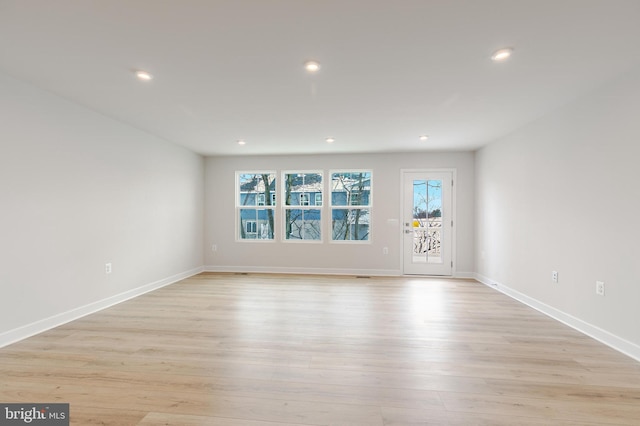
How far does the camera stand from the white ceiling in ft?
5.56

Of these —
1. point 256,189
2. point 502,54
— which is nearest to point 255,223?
point 256,189

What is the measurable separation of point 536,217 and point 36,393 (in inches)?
197

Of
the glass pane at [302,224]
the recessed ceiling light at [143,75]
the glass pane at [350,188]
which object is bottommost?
the glass pane at [302,224]

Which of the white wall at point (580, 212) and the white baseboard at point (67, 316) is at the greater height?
the white wall at point (580, 212)

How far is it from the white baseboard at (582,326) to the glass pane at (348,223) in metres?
2.55

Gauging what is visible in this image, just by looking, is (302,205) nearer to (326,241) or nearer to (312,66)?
(326,241)

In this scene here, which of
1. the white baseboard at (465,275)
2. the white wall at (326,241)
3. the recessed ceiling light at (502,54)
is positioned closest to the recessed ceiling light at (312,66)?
the recessed ceiling light at (502,54)

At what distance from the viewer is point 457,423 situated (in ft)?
5.16

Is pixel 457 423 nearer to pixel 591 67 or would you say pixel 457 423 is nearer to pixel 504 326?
pixel 504 326

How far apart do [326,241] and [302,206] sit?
876mm

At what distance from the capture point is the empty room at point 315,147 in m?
1.74

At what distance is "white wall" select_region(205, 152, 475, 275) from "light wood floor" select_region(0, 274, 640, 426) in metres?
1.98

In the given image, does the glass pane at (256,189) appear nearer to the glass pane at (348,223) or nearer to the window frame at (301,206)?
the window frame at (301,206)

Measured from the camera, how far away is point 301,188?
5.85 m
